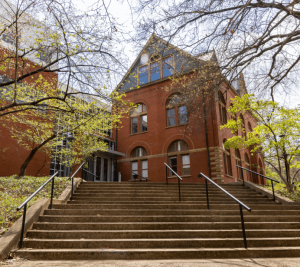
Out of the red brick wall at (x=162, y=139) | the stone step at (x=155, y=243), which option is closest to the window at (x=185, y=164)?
the red brick wall at (x=162, y=139)

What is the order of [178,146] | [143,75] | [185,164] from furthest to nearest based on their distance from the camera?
[143,75], [178,146], [185,164]

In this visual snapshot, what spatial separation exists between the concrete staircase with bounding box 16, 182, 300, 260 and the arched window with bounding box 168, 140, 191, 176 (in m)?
10.2

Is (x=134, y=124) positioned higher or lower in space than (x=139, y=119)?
lower

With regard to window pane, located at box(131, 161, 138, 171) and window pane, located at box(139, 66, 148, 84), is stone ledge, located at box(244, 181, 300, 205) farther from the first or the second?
window pane, located at box(139, 66, 148, 84)

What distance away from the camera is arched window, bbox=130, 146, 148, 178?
2053cm

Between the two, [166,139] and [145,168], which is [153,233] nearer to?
[166,139]

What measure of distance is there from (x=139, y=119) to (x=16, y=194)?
47.0 ft

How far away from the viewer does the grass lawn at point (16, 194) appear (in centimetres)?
592

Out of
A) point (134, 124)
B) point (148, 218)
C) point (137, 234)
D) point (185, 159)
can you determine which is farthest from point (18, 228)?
point (134, 124)

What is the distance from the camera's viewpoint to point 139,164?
20734 millimetres

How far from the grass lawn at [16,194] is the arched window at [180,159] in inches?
392

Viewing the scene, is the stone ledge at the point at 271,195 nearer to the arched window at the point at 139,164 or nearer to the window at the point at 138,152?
the arched window at the point at 139,164

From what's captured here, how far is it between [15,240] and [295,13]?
827 centimetres

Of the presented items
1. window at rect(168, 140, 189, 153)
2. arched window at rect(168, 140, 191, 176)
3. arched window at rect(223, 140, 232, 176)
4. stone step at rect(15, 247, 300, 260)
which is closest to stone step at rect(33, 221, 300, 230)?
stone step at rect(15, 247, 300, 260)
